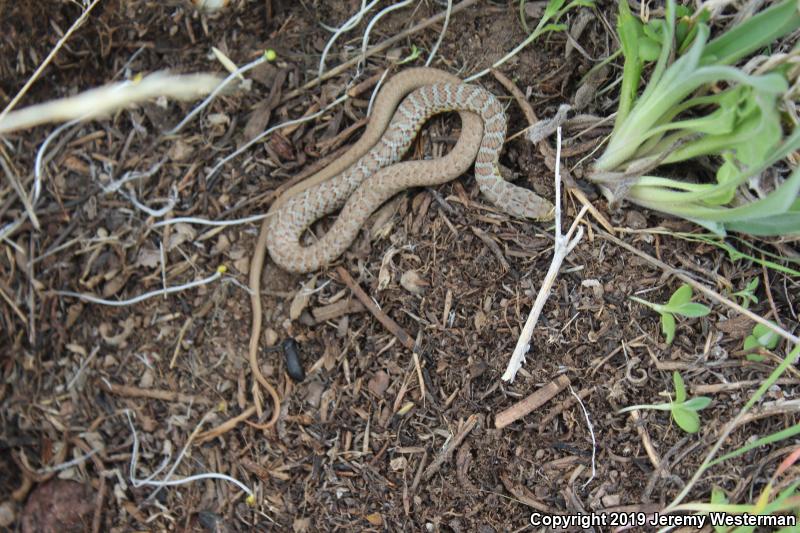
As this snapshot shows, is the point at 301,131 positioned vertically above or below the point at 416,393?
above

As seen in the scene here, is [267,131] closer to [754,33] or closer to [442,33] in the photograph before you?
[442,33]

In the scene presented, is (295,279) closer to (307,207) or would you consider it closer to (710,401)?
(307,207)

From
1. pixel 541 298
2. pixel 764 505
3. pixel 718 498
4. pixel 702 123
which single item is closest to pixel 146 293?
pixel 541 298

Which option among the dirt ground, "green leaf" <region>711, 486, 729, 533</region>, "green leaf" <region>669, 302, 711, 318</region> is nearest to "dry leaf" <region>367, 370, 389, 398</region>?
the dirt ground

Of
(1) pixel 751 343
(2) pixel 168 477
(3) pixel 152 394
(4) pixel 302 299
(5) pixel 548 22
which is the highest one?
(5) pixel 548 22

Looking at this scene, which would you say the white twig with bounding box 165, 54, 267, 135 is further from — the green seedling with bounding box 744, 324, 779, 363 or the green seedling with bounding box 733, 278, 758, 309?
the green seedling with bounding box 744, 324, 779, 363

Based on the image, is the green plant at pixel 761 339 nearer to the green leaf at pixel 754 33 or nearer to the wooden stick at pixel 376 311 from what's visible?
the green leaf at pixel 754 33

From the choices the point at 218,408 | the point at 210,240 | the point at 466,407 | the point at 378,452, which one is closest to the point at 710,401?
the point at 466,407

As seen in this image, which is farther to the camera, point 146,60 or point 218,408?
point 146,60
